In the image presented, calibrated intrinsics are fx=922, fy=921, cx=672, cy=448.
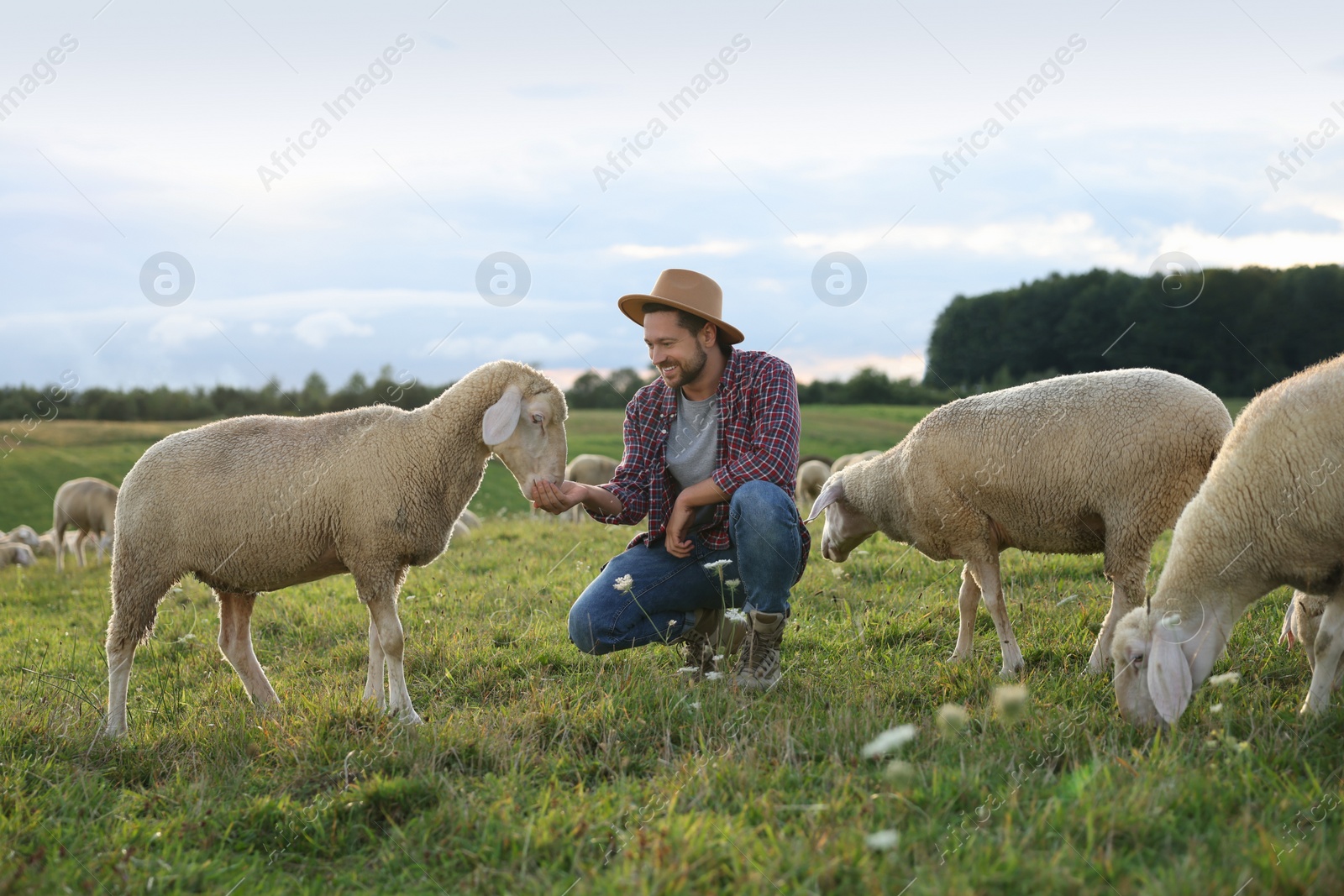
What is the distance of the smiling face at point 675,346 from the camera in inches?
174

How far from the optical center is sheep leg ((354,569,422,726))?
4.09m

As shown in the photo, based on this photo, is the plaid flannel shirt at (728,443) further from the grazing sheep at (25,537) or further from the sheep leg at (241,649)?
the grazing sheep at (25,537)

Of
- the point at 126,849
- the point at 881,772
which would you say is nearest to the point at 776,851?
the point at 881,772

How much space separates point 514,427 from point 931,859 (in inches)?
110

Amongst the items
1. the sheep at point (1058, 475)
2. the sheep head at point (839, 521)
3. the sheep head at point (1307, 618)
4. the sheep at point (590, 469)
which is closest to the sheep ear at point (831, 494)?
the sheep head at point (839, 521)

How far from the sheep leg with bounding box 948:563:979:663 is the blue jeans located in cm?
124

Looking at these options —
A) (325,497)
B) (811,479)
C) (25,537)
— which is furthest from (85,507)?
(325,497)

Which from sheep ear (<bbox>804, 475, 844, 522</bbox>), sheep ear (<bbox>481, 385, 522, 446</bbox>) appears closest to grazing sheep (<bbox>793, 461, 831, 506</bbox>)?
sheep ear (<bbox>804, 475, 844, 522</bbox>)

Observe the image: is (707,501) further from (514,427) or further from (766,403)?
(514,427)

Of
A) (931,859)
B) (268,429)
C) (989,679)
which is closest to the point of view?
(931,859)

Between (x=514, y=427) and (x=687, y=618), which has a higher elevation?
(x=514, y=427)

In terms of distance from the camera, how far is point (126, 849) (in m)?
2.79

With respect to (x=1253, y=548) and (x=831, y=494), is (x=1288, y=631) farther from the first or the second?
(x=831, y=494)

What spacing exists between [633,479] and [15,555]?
14559 mm
